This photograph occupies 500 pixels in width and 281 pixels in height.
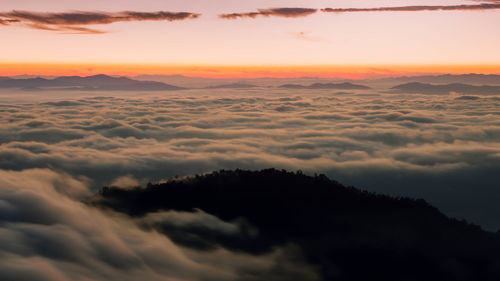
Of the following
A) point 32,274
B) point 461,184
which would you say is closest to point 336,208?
point 461,184

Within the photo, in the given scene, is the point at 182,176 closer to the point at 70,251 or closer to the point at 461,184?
the point at 70,251

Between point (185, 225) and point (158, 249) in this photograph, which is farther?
point (185, 225)

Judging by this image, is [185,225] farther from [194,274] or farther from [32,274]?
[32,274]

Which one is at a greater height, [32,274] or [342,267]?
[32,274]

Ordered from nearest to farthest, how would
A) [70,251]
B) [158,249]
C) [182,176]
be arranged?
[70,251] < [158,249] < [182,176]

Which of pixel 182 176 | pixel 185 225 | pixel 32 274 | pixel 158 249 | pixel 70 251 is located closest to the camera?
pixel 32 274

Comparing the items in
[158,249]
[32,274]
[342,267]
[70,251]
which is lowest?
[342,267]

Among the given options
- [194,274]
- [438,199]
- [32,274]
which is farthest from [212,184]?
[32,274]
